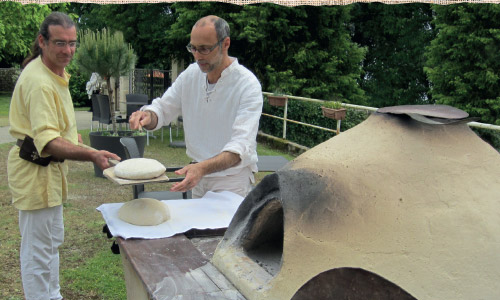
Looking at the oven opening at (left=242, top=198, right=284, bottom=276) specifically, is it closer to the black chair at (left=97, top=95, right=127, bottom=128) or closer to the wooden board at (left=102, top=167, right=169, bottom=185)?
the wooden board at (left=102, top=167, right=169, bottom=185)

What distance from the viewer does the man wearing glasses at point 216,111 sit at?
2.52 m

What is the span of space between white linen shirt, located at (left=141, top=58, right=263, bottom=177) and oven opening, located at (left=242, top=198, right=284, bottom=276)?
509 millimetres

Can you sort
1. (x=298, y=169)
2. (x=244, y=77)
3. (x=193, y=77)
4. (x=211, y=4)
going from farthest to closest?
(x=211, y=4) → (x=193, y=77) → (x=244, y=77) → (x=298, y=169)

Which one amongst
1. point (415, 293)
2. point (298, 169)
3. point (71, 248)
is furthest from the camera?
point (71, 248)

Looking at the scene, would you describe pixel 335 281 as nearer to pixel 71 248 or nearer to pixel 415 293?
pixel 415 293

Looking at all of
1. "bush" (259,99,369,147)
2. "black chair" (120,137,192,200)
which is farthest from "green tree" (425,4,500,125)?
"black chair" (120,137,192,200)

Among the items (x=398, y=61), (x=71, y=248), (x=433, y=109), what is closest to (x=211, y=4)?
(x=398, y=61)

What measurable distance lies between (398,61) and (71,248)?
15.0 m

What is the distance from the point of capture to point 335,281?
60.4 inches

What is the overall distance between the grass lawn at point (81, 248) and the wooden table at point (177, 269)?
54.3 inches

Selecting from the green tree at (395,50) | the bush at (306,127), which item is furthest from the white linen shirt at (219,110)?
the green tree at (395,50)

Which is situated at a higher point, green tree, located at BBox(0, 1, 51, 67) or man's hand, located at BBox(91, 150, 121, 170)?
green tree, located at BBox(0, 1, 51, 67)

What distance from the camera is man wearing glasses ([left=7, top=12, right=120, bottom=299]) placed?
261 centimetres

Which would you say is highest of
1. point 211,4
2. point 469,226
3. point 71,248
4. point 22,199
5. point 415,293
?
point 211,4
